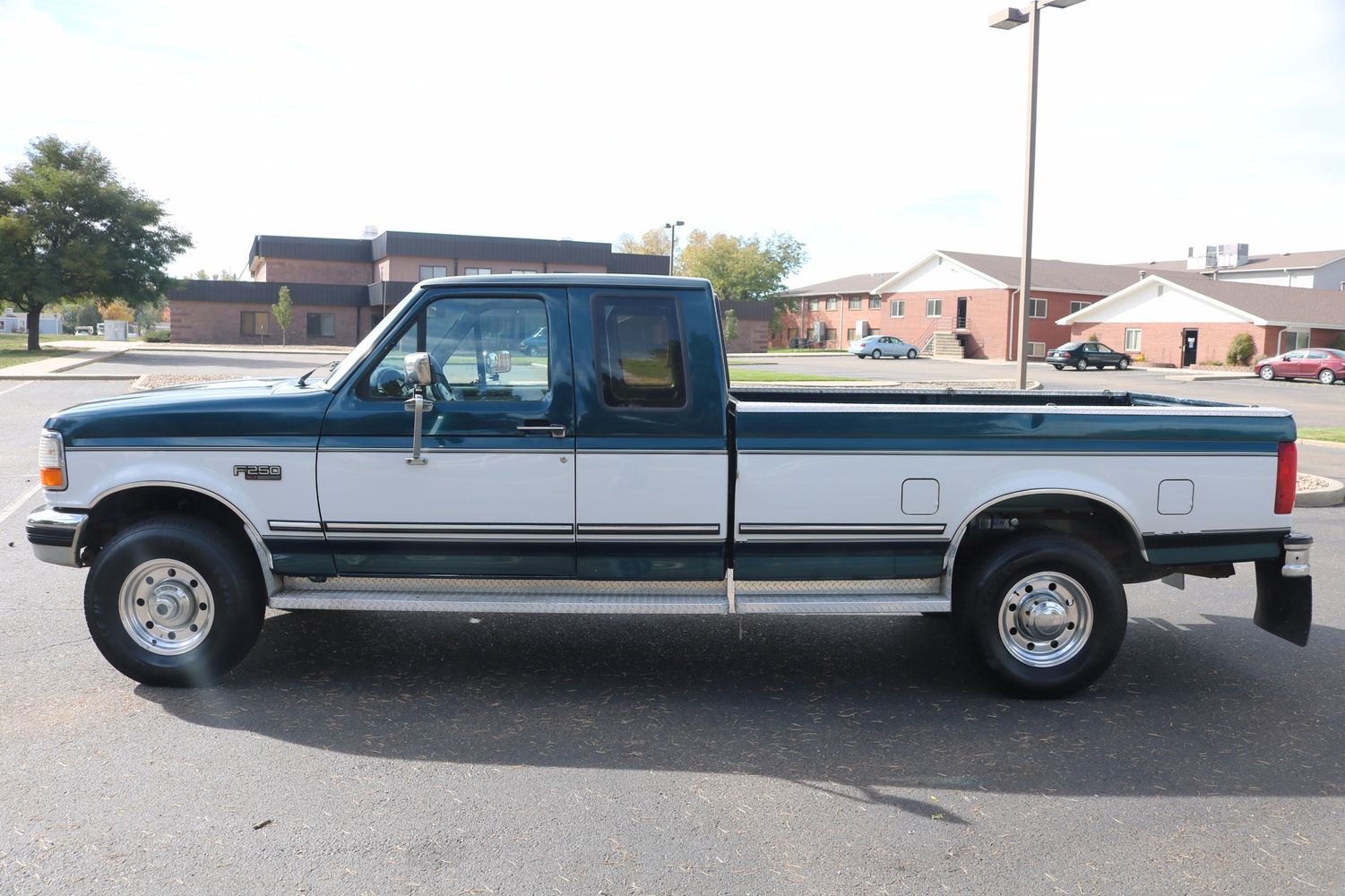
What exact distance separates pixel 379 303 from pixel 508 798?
6494cm

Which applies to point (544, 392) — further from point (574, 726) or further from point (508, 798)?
point (508, 798)

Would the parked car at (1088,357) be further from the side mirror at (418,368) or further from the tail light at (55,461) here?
the tail light at (55,461)

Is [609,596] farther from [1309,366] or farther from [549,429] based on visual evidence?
[1309,366]

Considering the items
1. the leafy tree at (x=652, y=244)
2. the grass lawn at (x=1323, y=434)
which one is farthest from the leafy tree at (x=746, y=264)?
the grass lawn at (x=1323, y=434)

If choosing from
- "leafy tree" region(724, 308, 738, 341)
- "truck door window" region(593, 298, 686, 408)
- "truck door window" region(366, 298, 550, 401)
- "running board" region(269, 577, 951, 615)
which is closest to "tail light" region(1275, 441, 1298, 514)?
"running board" region(269, 577, 951, 615)

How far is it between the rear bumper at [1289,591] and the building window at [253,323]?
68.9 metres

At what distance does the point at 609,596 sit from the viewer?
5395mm

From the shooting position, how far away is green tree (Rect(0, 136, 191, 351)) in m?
47.6

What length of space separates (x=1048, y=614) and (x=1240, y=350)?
55.4 metres

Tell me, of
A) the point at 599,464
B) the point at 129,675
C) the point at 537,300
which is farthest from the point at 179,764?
the point at 537,300

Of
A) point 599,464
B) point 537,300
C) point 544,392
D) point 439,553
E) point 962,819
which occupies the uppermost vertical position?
point 537,300

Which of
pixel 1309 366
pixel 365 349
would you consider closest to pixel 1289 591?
pixel 365 349

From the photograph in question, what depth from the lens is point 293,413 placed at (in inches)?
213

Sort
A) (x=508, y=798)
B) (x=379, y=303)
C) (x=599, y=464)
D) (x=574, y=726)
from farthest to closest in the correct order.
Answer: (x=379, y=303) < (x=599, y=464) < (x=574, y=726) < (x=508, y=798)
